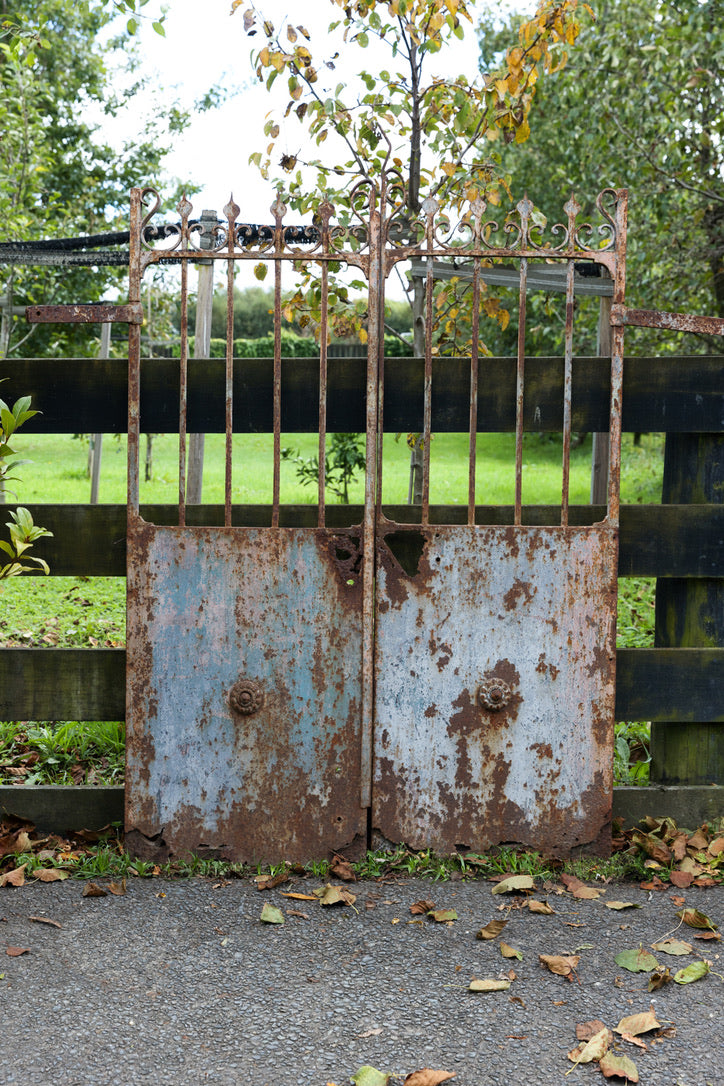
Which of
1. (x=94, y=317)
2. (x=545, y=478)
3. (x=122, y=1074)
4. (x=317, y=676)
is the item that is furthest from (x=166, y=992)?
(x=545, y=478)

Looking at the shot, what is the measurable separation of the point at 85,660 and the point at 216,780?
2.32 ft

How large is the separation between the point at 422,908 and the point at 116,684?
145cm

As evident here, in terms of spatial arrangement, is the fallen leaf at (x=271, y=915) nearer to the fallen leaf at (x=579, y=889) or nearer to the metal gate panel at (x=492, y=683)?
the metal gate panel at (x=492, y=683)

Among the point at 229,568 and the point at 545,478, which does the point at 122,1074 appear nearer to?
the point at 229,568

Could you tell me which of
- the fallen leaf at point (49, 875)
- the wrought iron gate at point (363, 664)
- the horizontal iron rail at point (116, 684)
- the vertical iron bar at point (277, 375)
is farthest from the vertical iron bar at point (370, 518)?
the fallen leaf at point (49, 875)

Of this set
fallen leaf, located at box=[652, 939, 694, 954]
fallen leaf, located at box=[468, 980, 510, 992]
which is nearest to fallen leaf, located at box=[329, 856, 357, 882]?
fallen leaf, located at box=[468, 980, 510, 992]

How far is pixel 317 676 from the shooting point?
355cm

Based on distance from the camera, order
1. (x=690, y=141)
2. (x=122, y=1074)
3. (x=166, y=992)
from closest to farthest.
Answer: (x=122, y=1074) → (x=166, y=992) → (x=690, y=141)

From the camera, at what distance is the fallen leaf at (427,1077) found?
229 centimetres

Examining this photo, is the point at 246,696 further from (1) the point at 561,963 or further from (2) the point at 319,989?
(1) the point at 561,963

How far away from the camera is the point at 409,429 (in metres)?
3.66

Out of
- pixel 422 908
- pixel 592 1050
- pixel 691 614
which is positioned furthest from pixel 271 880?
pixel 691 614

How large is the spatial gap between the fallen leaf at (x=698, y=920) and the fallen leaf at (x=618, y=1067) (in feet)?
2.76

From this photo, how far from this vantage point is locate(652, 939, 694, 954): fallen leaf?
9.75 feet
